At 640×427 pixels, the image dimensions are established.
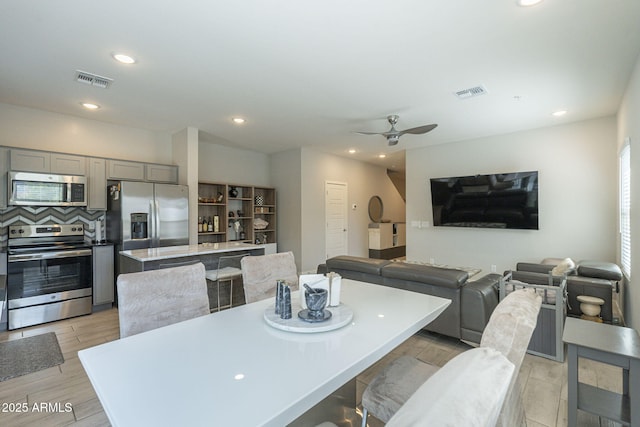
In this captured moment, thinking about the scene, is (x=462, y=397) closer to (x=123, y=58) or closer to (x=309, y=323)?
(x=309, y=323)

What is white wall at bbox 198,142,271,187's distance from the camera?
19.7 ft

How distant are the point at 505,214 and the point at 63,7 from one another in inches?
234

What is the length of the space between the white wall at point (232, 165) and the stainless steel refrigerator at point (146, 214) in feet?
4.28

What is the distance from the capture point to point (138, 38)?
247 centimetres

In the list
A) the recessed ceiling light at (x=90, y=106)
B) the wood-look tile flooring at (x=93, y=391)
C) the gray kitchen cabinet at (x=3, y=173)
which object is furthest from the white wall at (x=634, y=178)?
the gray kitchen cabinet at (x=3, y=173)

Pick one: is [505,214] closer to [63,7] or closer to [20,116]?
[63,7]

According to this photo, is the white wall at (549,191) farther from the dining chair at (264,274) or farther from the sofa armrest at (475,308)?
the dining chair at (264,274)

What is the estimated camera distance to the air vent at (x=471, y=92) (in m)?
3.38

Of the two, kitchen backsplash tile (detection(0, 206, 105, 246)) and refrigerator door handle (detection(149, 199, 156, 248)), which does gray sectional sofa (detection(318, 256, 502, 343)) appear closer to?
refrigerator door handle (detection(149, 199, 156, 248))

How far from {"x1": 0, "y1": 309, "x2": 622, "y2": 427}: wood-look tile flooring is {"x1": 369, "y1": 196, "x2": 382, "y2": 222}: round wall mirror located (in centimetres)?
533

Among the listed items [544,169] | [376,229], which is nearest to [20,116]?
[376,229]

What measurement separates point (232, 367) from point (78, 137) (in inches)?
196

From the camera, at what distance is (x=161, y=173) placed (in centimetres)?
498

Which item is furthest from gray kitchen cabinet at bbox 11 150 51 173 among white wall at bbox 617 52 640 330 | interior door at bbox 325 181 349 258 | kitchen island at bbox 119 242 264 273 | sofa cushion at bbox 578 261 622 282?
sofa cushion at bbox 578 261 622 282
